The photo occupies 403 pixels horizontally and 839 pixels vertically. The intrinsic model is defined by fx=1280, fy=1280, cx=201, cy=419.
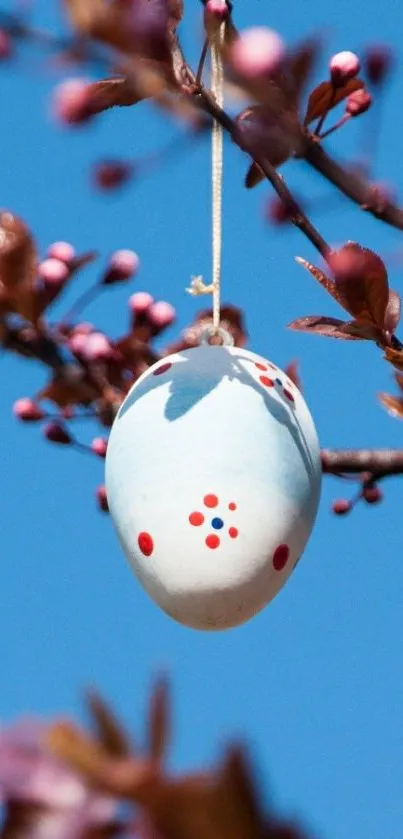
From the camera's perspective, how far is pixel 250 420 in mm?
1639

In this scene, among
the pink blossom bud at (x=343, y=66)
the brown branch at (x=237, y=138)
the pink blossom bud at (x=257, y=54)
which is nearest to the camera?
the pink blossom bud at (x=257, y=54)

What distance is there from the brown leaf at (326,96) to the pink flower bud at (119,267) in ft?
2.08

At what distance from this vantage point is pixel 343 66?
1.36 m

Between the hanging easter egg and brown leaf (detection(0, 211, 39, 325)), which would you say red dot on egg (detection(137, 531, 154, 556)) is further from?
brown leaf (detection(0, 211, 39, 325))

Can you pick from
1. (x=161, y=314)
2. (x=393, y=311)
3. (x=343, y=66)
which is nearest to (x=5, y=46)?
(x=343, y=66)

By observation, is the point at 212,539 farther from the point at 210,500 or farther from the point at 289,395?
the point at 289,395

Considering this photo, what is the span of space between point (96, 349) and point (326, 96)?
0.61 metres

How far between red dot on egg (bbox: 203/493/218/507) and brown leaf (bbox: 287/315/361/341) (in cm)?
26

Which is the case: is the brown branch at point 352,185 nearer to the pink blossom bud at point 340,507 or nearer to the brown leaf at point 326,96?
the brown leaf at point 326,96

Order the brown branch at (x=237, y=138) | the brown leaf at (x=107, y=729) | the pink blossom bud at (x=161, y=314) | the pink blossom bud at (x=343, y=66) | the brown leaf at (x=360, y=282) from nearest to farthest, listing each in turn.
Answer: the brown leaf at (x=107, y=729)
the brown branch at (x=237, y=138)
the pink blossom bud at (x=343, y=66)
the brown leaf at (x=360, y=282)
the pink blossom bud at (x=161, y=314)

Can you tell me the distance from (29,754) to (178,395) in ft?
4.19

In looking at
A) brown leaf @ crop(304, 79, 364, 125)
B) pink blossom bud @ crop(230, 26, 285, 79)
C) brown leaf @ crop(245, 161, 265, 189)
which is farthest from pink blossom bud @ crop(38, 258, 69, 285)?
pink blossom bud @ crop(230, 26, 285, 79)

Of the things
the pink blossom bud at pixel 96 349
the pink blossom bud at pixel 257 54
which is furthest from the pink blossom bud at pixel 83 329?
the pink blossom bud at pixel 257 54

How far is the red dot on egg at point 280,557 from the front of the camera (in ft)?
5.40
